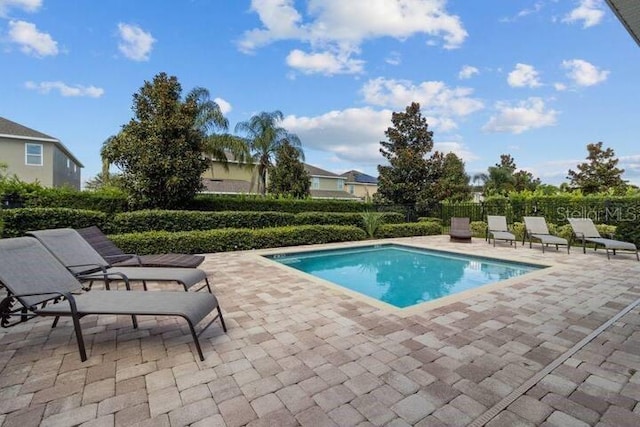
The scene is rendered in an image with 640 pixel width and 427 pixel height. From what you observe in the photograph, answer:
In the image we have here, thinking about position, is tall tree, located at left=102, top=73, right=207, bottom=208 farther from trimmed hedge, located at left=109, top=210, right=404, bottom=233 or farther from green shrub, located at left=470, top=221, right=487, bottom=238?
green shrub, located at left=470, top=221, right=487, bottom=238

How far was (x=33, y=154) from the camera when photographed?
19109 millimetres

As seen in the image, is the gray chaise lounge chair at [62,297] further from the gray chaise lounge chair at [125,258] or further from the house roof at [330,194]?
the house roof at [330,194]

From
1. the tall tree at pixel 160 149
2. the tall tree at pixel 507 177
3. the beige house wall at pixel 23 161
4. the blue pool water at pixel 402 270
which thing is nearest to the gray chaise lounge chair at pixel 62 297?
the blue pool water at pixel 402 270

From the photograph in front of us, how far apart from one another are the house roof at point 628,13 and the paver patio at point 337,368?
3.63 metres

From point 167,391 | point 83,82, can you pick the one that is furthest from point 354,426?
point 83,82

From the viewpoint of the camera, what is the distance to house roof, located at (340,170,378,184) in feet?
136

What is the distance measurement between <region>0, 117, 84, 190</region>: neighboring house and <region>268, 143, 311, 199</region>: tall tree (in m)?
11.6

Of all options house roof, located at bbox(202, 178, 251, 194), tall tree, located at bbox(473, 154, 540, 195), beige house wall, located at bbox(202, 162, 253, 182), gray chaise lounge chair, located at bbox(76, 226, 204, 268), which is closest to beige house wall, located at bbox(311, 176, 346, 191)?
beige house wall, located at bbox(202, 162, 253, 182)

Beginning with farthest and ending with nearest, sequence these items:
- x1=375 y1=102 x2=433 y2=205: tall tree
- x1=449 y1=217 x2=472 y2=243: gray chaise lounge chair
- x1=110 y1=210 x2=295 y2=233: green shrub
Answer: x1=375 y1=102 x2=433 y2=205: tall tree → x1=449 y1=217 x2=472 y2=243: gray chaise lounge chair → x1=110 y1=210 x2=295 y2=233: green shrub

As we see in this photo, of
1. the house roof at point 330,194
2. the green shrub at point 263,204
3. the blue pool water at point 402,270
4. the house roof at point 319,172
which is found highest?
the house roof at point 319,172

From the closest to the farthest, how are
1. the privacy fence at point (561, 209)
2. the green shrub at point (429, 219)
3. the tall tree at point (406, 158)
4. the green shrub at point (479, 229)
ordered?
the privacy fence at point (561, 209)
the green shrub at point (479, 229)
the green shrub at point (429, 219)
the tall tree at point (406, 158)

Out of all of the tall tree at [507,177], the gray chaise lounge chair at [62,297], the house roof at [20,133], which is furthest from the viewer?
the tall tree at [507,177]

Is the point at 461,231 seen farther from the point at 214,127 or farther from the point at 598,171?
the point at 598,171

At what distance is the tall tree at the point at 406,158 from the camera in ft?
61.7
